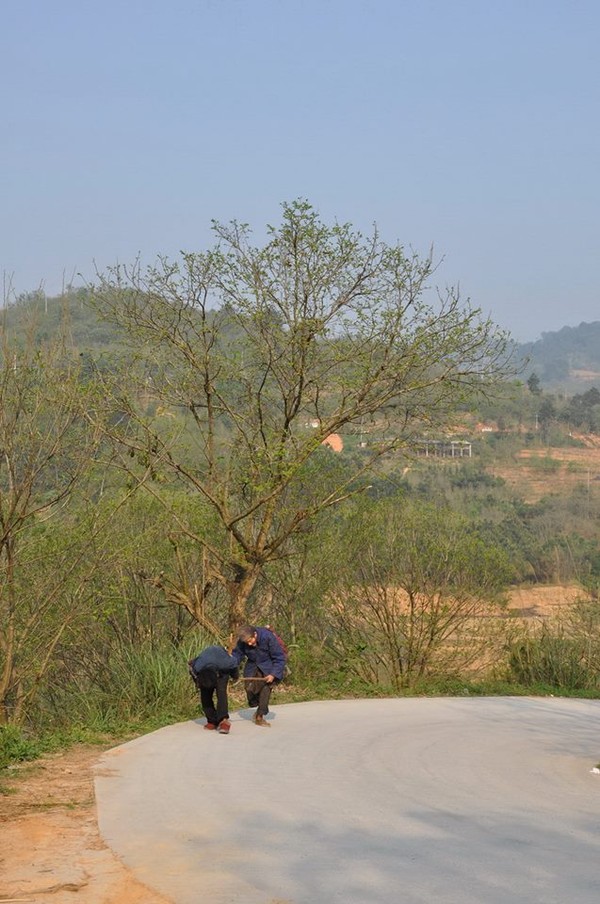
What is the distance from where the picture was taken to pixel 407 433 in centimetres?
2094

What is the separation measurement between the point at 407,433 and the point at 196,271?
4641 millimetres

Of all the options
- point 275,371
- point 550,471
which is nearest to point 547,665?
point 275,371

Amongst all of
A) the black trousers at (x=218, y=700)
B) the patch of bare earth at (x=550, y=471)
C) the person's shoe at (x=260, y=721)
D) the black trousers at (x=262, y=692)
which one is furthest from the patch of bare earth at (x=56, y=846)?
the patch of bare earth at (x=550, y=471)

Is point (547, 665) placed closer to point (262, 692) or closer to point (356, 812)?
point (262, 692)

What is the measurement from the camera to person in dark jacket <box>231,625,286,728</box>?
15.2m

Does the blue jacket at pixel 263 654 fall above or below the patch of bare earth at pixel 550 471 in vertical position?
below

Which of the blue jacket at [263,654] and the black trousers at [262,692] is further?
the blue jacket at [263,654]

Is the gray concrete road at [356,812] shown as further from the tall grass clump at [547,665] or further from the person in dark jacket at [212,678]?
the tall grass clump at [547,665]

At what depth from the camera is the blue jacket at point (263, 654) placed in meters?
15.3

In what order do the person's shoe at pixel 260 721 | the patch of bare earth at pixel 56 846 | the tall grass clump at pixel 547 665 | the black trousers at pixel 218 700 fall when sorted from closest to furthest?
1. the patch of bare earth at pixel 56 846
2. the black trousers at pixel 218 700
3. the person's shoe at pixel 260 721
4. the tall grass clump at pixel 547 665

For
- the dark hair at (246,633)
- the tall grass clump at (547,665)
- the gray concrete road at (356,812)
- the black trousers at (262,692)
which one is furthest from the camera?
the tall grass clump at (547,665)

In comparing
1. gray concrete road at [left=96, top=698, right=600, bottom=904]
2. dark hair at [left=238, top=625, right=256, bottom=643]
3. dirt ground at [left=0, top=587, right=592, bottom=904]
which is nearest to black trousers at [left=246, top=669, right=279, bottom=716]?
gray concrete road at [left=96, top=698, right=600, bottom=904]

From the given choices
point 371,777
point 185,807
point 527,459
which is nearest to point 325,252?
point 371,777

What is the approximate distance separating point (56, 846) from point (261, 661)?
6.99 m
